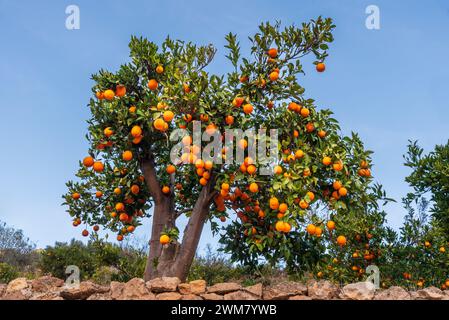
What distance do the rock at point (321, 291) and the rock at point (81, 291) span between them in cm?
289

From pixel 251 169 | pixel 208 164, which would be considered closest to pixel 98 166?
pixel 208 164

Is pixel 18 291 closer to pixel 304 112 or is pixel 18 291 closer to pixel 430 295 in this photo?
pixel 304 112

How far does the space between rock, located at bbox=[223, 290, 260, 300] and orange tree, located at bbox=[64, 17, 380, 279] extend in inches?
29.3

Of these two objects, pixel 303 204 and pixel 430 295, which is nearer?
pixel 303 204

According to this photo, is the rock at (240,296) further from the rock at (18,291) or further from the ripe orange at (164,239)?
the rock at (18,291)

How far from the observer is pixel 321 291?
6309mm

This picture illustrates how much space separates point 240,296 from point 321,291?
113 cm

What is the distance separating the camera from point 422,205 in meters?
10.8

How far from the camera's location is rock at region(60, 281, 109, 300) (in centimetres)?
635

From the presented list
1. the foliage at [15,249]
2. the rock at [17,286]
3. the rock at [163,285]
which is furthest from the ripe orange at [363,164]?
the foliage at [15,249]

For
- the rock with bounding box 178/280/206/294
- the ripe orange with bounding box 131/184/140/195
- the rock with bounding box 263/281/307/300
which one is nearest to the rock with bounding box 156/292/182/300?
the rock with bounding box 178/280/206/294
